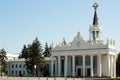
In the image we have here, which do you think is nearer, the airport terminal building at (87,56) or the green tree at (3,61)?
the airport terminal building at (87,56)

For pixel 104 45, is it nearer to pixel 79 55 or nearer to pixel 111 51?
pixel 111 51

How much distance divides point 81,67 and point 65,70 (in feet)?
13.8

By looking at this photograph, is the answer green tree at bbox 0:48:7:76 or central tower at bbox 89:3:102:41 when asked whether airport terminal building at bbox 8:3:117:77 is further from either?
green tree at bbox 0:48:7:76

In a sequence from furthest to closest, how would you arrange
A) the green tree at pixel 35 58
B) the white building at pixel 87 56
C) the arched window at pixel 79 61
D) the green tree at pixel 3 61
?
1. the green tree at pixel 3 61
2. the green tree at pixel 35 58
3. the arched window at pixel 79 61
4. the white building at pixel 87 56

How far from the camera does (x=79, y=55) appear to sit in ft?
243

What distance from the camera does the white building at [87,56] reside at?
70194 millimetres

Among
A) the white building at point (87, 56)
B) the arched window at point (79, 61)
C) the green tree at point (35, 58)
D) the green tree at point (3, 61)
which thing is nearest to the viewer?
the white building at point (87, 56)

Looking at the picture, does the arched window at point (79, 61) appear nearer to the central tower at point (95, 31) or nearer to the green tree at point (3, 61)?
the central tower at point (95, 31)

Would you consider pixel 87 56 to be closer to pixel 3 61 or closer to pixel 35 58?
pixel 35 58

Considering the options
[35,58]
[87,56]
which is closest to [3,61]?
[35,58]

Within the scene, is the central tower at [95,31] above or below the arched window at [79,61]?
above

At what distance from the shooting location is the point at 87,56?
75.2 metres

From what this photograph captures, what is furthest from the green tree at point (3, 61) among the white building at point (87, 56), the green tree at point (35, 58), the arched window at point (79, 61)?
the arched window at point (79, 61)

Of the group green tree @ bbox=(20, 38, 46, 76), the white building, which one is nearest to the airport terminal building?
the white building
